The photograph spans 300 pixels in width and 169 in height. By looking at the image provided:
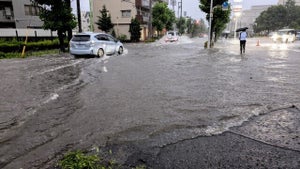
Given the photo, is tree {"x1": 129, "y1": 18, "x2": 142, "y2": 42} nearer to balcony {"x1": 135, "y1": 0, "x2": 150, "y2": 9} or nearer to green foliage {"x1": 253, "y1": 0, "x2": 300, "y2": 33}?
balcony {"x1": 135, "y1": 0, "x2": 150, "y2": 9}

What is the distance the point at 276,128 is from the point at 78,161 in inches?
127

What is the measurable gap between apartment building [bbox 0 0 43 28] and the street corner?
36.3 metres

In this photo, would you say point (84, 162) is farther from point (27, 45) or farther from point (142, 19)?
point (142, 19)

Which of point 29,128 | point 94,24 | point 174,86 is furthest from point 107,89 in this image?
point 94,24

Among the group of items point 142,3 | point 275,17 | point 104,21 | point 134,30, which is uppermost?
point 142,3

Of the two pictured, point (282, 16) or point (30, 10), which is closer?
point (30, 10)

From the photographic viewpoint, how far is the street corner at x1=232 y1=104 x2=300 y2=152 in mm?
3604

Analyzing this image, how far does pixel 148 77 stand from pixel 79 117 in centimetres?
444

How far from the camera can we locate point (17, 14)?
33.8m

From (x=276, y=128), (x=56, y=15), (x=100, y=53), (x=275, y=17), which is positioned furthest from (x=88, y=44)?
(x=275, y=17)

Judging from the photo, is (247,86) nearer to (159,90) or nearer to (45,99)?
(159,90)

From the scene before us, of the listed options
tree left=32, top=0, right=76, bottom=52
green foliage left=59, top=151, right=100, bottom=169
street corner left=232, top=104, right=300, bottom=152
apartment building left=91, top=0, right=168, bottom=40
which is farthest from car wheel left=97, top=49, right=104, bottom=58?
apartment building left=91, top=0, right=168, bottom=40

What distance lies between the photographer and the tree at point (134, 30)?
133 ft

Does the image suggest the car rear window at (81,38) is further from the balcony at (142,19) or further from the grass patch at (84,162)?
the balcony at (142,19)
